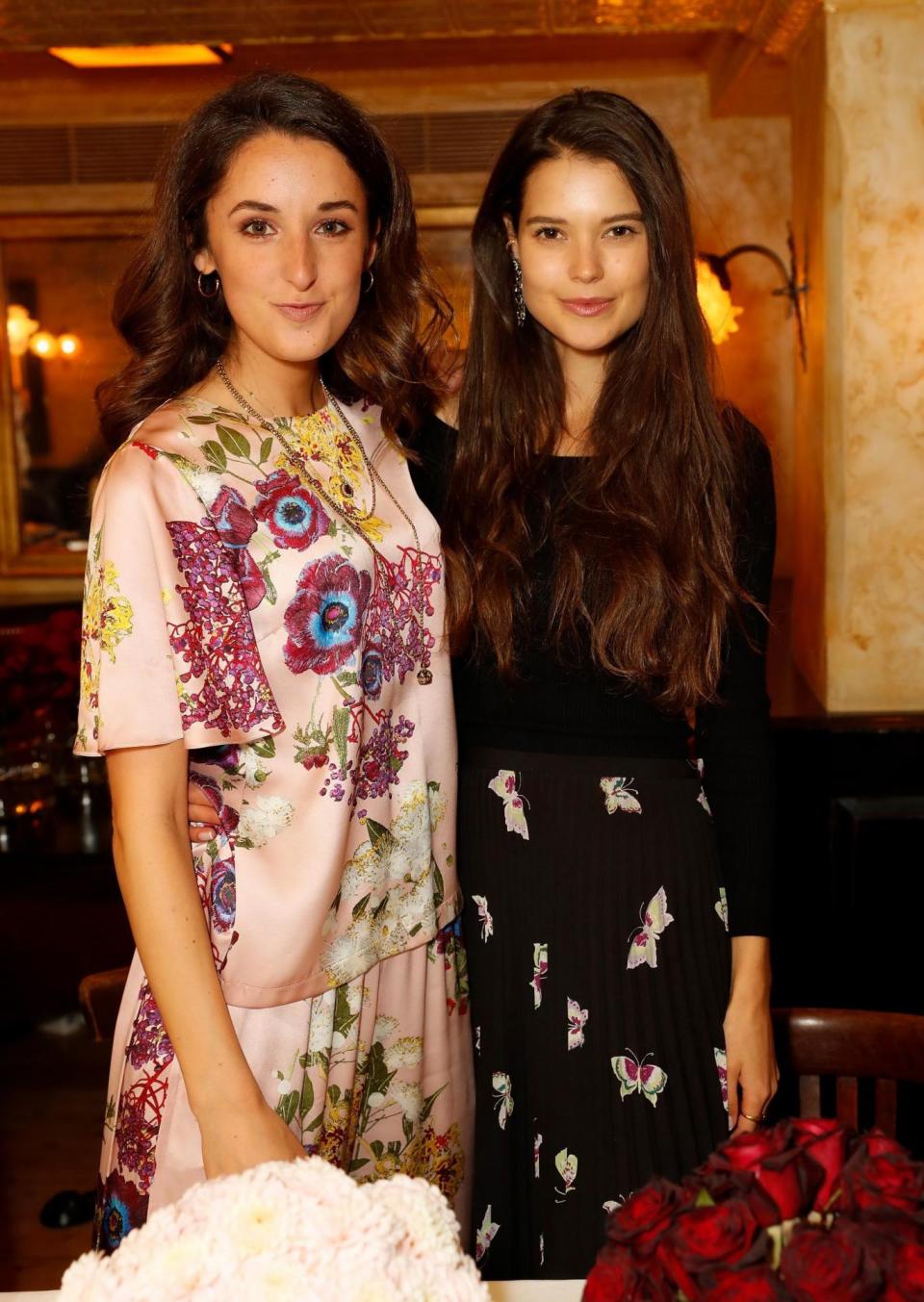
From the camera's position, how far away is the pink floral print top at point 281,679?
1344 millimetres

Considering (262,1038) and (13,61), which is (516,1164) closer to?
(262,1038)

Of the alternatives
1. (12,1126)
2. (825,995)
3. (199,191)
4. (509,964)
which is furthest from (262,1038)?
(12,1126)

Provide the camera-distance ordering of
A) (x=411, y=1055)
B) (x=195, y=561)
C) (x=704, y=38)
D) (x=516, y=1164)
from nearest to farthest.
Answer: (x=195, y=561), (x=411, y=1055), (x=516, y=1164), (x=704, y=38)

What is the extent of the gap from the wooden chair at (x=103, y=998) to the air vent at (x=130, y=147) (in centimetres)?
526

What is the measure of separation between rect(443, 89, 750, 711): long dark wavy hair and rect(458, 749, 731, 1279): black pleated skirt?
17 centimetres

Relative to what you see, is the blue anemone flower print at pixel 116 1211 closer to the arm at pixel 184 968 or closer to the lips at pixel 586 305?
the arm at pixel 184 968

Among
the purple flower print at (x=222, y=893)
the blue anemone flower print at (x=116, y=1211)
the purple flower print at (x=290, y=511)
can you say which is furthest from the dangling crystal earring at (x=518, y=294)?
the blue anemone flower print at (x=116, y=1211)

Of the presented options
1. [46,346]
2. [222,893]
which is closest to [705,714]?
[222,893]

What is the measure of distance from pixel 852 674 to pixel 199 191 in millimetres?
2494

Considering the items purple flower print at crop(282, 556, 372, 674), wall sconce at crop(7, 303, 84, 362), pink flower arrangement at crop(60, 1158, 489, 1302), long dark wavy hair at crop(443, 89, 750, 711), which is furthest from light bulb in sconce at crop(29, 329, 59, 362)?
pink flower arrangement at crop(60, 1158, 489, 1302)

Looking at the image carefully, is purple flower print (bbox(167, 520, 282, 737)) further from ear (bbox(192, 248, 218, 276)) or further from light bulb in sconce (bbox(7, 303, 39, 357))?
light bulb in sconce (bbox(7, 303, 39, 357))

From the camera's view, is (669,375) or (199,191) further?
(669,375)

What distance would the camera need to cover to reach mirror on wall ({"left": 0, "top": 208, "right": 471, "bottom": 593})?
6.78 metres

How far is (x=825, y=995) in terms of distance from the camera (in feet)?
11.5
